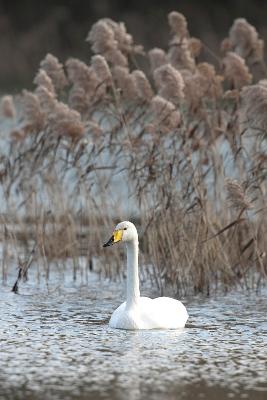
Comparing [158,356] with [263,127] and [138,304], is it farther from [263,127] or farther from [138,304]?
[263,127]

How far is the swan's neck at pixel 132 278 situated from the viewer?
1012 centimetres

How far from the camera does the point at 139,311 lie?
1009 centimetres

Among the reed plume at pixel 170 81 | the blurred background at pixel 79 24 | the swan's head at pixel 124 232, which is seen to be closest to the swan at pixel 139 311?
the swan's head at pixel 124 232

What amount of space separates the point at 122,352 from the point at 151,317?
40.3 inches

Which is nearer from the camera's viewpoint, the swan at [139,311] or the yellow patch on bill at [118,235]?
the swan at [139,311]

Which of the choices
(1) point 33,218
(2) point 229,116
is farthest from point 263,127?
(1) point 33,218

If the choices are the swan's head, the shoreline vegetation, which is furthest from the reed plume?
the swan's head

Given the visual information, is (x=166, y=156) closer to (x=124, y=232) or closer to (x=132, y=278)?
(x=124, y=232)

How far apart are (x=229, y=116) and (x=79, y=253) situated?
2418 millimetres

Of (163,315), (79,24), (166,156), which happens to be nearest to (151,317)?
(163,315)

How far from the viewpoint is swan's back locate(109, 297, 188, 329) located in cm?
999

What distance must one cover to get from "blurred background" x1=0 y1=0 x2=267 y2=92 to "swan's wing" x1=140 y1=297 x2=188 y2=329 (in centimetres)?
1564

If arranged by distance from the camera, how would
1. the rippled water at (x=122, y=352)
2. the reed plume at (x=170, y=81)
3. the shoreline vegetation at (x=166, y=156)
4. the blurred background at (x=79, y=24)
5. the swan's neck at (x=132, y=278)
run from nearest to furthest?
the rippled water at (x=122, y=352) < the swan's neck at (x=132, y=278) < the reed plume at (x=170, y=81) < the shoreline vegetation at (x=166, y=156) < the blurred background at (x=79, y=24)

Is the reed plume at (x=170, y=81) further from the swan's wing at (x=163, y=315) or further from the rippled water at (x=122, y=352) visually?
the swan's wing at (x=163, y=315)
